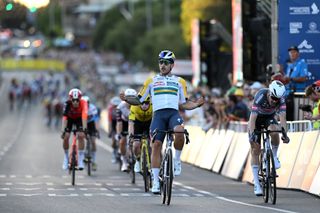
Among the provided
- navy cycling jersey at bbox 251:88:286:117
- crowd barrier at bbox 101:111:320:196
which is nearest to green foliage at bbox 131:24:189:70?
crowd barrier at bbox 101:111:320:196

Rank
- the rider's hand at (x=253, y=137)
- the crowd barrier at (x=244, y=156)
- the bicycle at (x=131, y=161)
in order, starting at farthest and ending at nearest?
the bicycle at (x=131, y=161) → the crowd barrier at (x=244, y=156) → the rider's hand at (x=253, y=137)

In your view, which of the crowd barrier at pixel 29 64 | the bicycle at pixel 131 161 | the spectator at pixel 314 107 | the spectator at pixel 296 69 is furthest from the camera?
the crowd barrier at pixel 29 64

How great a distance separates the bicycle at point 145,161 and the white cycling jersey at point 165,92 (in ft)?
8.69

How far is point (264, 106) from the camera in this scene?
747 inches

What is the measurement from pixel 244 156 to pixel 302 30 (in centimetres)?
282

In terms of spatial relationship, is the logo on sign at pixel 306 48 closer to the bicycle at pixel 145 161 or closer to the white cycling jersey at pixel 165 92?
the bicycle at pixel 145 161

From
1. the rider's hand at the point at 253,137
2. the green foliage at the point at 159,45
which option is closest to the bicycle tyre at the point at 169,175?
the rider's hand at the point at 253,137

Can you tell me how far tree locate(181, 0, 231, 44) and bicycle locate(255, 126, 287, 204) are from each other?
60134mm

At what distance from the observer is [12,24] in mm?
75062

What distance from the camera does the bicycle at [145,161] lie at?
2147cm

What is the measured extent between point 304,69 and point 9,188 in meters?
5.93

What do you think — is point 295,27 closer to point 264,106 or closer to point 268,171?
A: point 264,106

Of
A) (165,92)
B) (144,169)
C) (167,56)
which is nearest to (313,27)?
(144,169)

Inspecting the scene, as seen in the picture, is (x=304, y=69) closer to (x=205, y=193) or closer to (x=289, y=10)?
(x=289, y=10)
